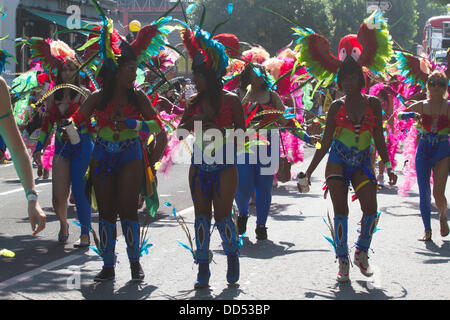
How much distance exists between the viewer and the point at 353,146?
6.61 m

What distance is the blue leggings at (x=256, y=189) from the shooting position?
8.66 m

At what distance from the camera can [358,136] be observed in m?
6.62

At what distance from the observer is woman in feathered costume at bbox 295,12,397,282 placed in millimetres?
6590

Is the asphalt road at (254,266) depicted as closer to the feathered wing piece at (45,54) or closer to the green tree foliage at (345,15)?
the feathered wing piece at (45,54)

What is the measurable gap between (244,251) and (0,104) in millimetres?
4228

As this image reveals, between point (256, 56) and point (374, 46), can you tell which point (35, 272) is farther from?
point (256, 56)

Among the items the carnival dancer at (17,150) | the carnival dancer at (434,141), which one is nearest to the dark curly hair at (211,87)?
the carnival dancer at (17,150)

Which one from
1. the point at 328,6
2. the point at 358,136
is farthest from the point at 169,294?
the point at 328,6

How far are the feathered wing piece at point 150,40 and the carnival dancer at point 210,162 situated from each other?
358 mm

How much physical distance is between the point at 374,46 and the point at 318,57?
18.4 inches

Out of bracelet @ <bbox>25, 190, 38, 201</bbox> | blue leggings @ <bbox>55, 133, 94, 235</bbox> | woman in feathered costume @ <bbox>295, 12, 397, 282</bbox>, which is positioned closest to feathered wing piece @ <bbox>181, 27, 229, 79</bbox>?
woman in feathered costume @ <bbox>295, 12, 397, 282</bbox>

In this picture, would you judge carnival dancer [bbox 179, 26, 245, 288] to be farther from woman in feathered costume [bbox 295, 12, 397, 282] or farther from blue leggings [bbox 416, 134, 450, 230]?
blue leggings [bbox 416, 134, 450, 230]

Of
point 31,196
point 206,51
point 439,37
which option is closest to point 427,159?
point 206,51
